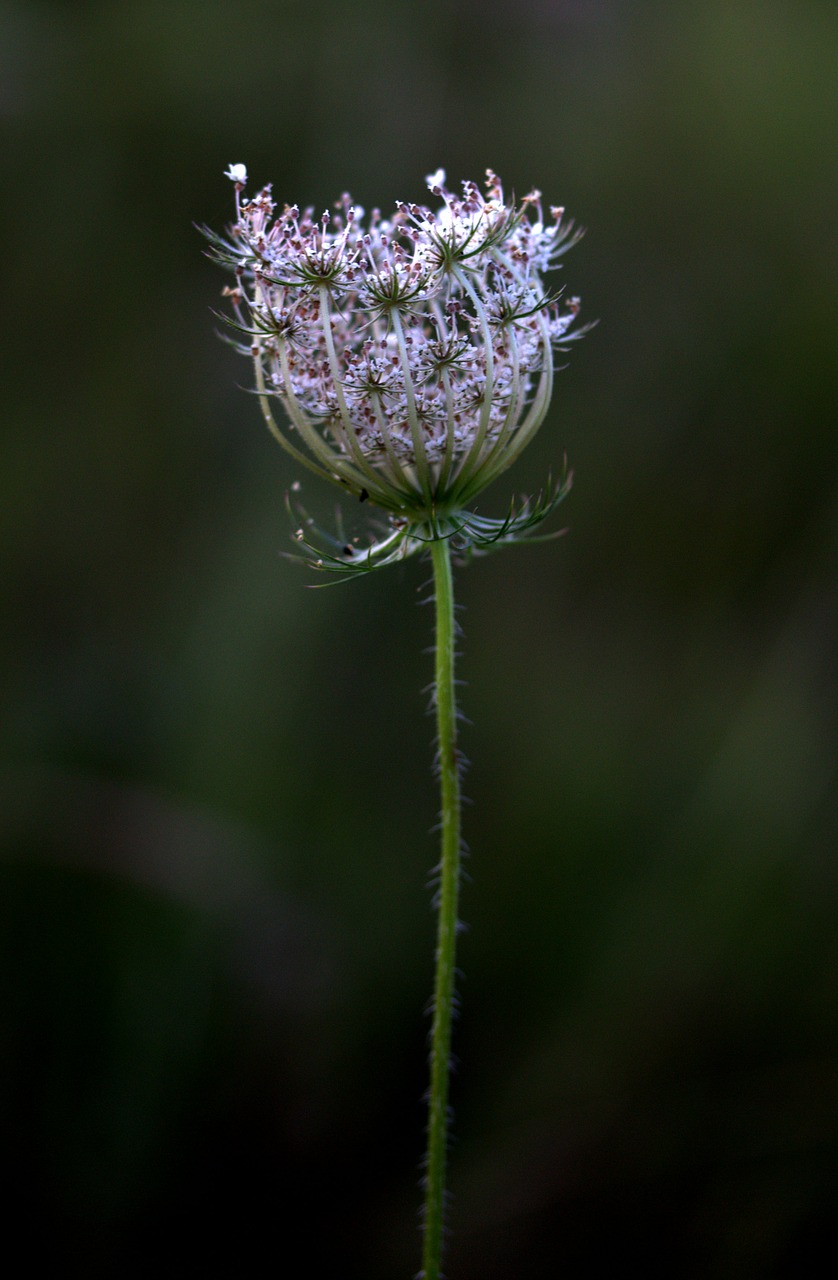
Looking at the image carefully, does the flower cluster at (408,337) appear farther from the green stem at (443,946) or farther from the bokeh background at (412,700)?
the bokeh background at (412,700)

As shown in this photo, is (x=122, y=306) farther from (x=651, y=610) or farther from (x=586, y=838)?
(x=586, y=838)

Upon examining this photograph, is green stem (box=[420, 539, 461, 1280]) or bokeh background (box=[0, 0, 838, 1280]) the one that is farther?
bokeh background (box=[0, 0, 838, 1280])

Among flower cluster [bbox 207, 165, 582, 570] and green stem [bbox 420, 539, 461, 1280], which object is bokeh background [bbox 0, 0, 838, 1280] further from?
flower cluster [bbox 207, 165, 582, 570]

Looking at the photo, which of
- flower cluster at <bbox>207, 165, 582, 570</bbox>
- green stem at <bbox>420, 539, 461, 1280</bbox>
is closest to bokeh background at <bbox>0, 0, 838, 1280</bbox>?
green stem at <bbox>420, 539, 461, 1280</bbox>

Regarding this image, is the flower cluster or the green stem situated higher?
the flower cluster

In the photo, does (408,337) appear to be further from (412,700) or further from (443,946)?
(412,700)

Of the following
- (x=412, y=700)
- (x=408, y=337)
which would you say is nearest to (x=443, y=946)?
(x=408, y=337)
